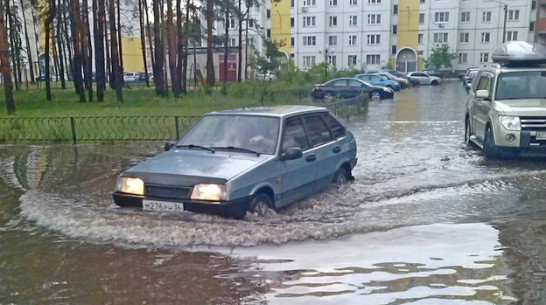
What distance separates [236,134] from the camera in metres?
6.85

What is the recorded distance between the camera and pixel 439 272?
15.8 feet

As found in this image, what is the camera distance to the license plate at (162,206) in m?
5.79

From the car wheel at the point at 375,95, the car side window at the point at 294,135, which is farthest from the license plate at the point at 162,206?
the car wheel at the point at 375,95

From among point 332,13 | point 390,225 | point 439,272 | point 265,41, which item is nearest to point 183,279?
point 439,272

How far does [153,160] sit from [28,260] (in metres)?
1.89

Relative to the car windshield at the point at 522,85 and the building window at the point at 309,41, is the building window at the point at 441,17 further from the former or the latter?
the car windshield at the point at 522,85

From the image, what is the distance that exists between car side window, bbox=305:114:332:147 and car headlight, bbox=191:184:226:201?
206 centimetres

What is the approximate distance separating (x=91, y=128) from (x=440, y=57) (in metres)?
57.6

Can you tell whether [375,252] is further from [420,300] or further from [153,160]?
[153,160]

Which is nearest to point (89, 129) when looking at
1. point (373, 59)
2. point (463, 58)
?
point (373, 59)

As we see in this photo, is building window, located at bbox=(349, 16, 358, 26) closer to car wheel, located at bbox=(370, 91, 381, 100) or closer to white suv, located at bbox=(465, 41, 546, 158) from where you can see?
car wheel, located at bbox=(370, 91, 381, 100)

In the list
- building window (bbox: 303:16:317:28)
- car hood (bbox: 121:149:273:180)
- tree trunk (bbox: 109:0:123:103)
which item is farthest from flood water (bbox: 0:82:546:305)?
building window (bbox: 303:16:317:28)

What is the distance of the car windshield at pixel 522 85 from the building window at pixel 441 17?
6166 centimetres

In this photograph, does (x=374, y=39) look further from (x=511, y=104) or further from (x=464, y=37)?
(x=511, y=104)
